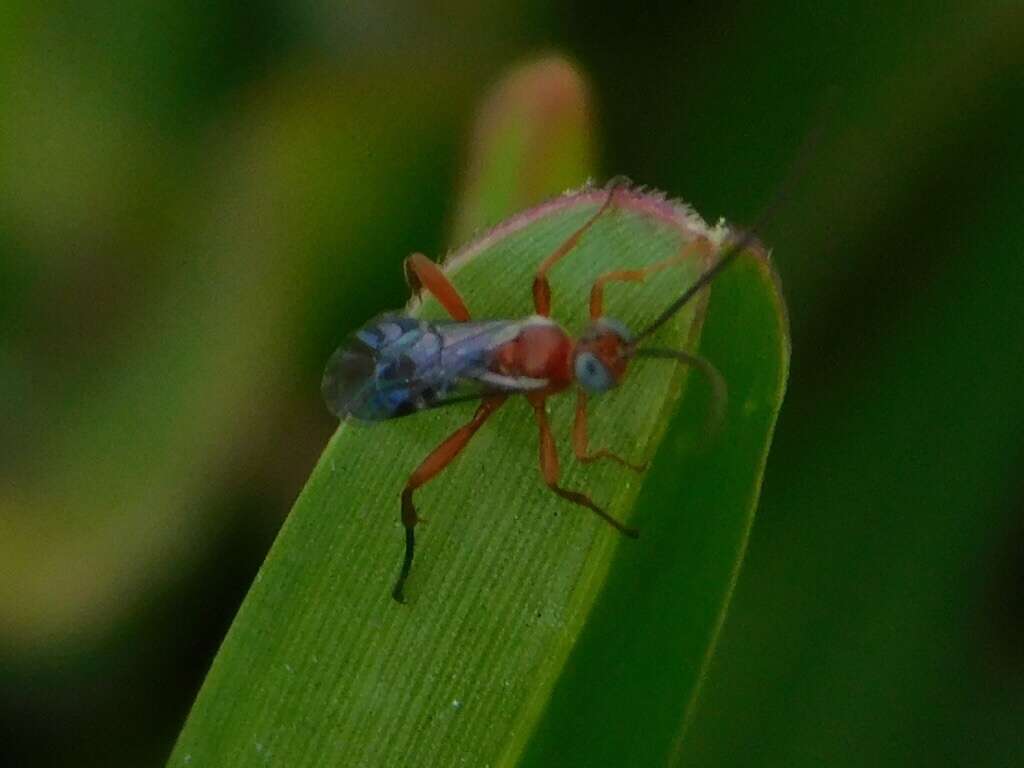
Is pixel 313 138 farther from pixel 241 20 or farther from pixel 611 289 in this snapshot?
pixel 611 289

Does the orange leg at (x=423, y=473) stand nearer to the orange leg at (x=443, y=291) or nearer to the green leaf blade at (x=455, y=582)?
the green leaf blade at (x=455, y=582)

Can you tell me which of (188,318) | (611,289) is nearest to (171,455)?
(188,318)

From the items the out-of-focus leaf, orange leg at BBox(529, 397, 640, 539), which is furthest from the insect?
the out-of-focus leaf

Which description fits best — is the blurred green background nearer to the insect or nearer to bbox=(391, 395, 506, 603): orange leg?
the insect

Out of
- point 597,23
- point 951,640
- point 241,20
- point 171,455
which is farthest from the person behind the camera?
point 597,23

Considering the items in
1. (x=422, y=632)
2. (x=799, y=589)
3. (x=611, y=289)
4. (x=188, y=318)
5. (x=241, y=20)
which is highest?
(x=611, y=289)
